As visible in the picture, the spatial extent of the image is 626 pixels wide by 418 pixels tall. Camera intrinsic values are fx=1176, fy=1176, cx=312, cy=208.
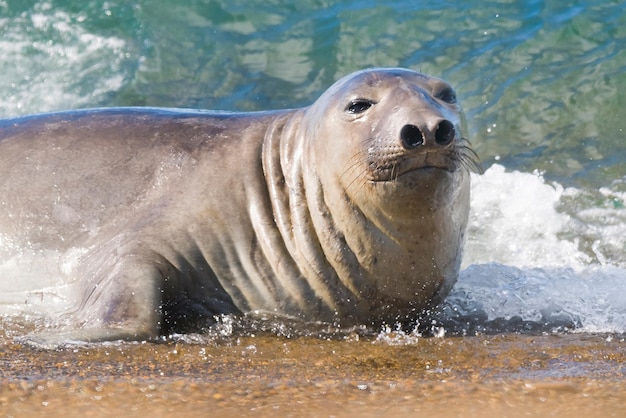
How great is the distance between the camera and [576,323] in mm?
5555

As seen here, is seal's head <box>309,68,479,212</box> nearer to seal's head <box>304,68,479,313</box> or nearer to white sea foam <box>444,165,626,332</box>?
seal's head <box>304,68,479,313</box>

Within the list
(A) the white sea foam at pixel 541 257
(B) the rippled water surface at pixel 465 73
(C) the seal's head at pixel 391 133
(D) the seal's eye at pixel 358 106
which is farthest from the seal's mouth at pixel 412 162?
(B) the rippled water surface at pixel 465 73

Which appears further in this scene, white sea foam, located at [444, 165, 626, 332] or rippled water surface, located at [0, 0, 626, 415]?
rippled water surface, located at [0, 0, 626, 415]

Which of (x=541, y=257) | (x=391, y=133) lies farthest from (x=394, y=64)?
(x=391, y=133)

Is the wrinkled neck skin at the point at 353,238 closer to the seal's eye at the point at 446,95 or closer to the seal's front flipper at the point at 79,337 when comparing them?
the seal's eye at the point at 446,95

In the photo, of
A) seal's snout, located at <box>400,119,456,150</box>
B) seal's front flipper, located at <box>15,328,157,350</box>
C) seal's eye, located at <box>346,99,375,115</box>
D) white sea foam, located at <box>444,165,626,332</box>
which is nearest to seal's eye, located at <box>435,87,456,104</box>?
seal's eye, located at <box>346,99,375,115</box>

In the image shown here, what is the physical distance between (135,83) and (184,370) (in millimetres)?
7771

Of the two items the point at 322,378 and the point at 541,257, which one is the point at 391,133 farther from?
the point at 541,257

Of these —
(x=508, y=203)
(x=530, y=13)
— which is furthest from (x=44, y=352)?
(x=530, y=13)

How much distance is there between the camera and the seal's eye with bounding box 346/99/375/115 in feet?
17.2

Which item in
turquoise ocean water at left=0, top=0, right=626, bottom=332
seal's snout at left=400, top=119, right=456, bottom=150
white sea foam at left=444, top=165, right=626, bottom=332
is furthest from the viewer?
turquoise ocean water at left=0, top=0, right=626, bottom=332

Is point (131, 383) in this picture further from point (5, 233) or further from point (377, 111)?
point (5, 233)

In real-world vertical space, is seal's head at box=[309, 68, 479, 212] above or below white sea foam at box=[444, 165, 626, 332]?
above

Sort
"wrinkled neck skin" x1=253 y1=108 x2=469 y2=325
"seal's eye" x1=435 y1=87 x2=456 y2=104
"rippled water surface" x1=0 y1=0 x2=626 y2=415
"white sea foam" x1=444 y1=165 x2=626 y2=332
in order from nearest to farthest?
"wrinkled neck skin" x1=253 y1=108 x2=469 y2=325 < "seal's eye" x1=435 y1=87 x2=456 y2=104 < "white sea foam" x1=444 y1=165 x2=626 y2=332 < "rippled water surface" x1=0 y1=0 x2=626 y2=415
